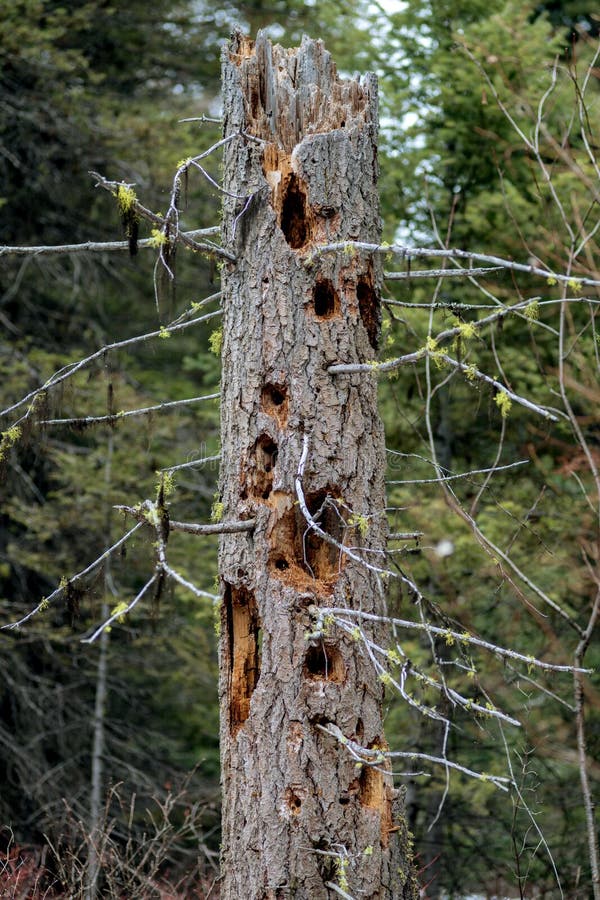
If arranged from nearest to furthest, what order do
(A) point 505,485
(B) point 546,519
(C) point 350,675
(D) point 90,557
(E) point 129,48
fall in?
1. (C) point 350,675
2. (B) point 546,519
3. (A) point 505,485
4. (D) point 90,557
5. (E) point 129,48

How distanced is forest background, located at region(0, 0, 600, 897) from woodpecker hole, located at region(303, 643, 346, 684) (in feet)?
12.4

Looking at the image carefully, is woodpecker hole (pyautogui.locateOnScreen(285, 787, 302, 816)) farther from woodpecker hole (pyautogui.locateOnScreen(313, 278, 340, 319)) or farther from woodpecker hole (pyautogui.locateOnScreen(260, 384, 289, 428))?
woodpecker hole (pyautogui.locateOnScreen(313, 278, 340, 319))

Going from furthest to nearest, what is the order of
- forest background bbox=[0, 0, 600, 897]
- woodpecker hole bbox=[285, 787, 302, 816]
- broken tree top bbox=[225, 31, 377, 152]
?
forest background bbox=[0, 0, 600, 897], broken tree top bbox=[225, 31, 377, 152], woodpecker hole bbox=[285, 787, 302, 816]

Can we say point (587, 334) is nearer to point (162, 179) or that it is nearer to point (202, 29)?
point (162, 179)

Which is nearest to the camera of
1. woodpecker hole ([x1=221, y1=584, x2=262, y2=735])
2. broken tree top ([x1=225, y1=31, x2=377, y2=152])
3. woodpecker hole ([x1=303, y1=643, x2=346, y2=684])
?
woodpecker hole ([x1=303, y1=643, x2=346, y2=684])

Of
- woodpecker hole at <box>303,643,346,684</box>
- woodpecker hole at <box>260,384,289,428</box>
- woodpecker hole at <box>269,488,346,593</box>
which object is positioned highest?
woodpecker hole at <box>260,384,289,428</box>

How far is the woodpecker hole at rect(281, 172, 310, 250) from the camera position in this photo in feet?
15.3

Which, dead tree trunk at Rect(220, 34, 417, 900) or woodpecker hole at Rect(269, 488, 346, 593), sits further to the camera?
woodpecker hole at Rect(269, 488, 346, 593)

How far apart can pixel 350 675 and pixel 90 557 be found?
24.2 ft

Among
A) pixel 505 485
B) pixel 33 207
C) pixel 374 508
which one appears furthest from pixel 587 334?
pixel 33 207

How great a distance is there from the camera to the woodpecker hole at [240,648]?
176 inches

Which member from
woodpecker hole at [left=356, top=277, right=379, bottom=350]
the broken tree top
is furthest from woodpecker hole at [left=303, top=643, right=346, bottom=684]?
the broken tree top

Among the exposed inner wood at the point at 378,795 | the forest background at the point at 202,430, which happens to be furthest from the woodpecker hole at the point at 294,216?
the forest background at the point at 202,430

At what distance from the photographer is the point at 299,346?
450cm
